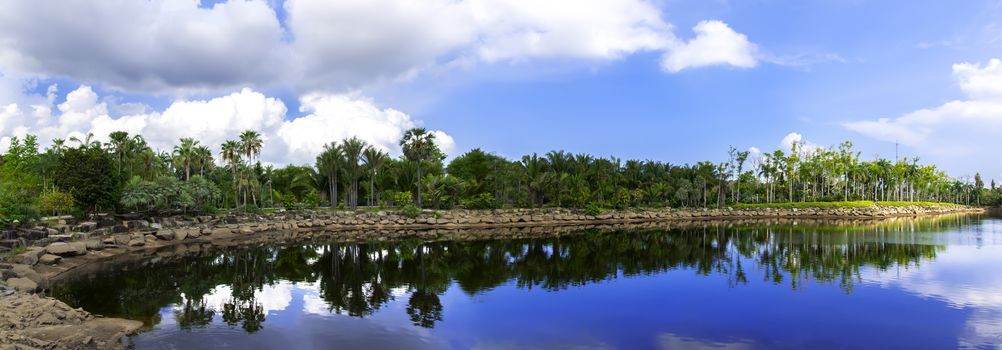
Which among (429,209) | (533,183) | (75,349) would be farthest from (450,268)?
(533,183)

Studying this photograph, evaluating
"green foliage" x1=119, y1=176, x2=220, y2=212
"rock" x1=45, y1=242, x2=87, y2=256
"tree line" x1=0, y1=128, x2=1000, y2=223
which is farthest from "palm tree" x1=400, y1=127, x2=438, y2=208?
"rock" x1=45, y1=242, x2=87, y2=256

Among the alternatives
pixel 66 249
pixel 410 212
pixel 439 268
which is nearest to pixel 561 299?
pixel 439 268

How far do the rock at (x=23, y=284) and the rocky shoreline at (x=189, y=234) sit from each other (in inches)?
1.9

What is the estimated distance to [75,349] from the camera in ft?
37.7

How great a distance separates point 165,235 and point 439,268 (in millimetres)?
19691

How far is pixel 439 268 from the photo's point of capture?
81.4 ft

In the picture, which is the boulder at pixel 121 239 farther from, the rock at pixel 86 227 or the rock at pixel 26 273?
the rock at pixel 26 273

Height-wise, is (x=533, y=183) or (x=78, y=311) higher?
(x=533, y=183)

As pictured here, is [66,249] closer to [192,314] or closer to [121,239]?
[121,239]

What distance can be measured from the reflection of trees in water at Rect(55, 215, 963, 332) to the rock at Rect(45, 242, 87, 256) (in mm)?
3977

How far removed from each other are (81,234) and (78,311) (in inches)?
674

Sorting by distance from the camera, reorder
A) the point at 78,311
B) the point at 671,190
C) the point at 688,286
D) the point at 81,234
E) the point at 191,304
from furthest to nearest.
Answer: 1. the point at 671,190
2. the point at 81,234
3. the point at 688,286
4. the point at 191,304
5. the point at 78,311

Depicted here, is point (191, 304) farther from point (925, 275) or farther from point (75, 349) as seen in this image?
point (925, 275)

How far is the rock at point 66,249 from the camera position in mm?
23344
